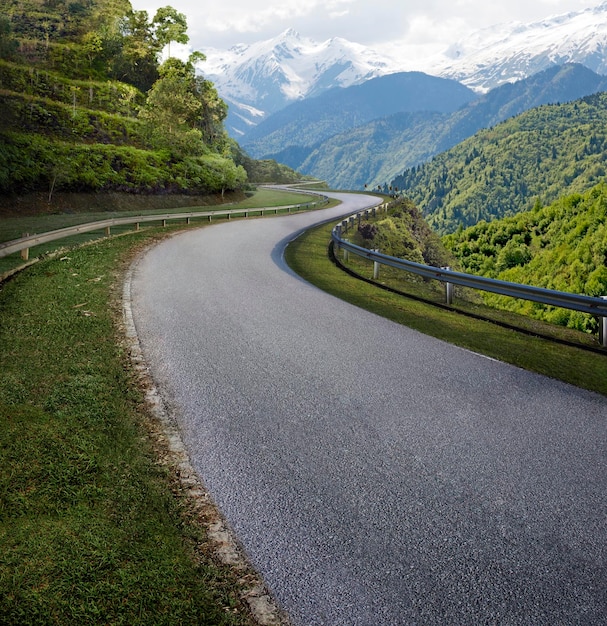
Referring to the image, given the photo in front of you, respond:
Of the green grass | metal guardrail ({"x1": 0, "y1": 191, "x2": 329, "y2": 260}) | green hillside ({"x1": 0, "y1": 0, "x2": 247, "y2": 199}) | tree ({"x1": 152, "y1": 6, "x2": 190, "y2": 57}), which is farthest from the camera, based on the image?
tree ({"x1": 152, "y1": 6, "x2": 190, "y2": 57})

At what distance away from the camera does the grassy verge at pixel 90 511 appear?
3.03 metres

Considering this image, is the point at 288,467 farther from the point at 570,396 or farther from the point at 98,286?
the point at 98,286

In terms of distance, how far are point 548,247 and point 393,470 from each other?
9201cm

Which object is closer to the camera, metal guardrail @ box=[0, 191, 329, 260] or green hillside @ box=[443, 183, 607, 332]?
metal guardrail @ box=[0, 191, 329, 260]

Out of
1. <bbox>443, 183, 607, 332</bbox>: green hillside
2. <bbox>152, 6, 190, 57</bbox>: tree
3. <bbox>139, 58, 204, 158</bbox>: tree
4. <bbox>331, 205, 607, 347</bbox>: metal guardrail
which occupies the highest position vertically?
<bbox>152, 6, 190, 57</bbox>: tree

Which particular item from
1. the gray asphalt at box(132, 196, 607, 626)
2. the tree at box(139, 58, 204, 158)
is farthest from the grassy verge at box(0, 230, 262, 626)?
the tree at box(139, 58, 204, 158)

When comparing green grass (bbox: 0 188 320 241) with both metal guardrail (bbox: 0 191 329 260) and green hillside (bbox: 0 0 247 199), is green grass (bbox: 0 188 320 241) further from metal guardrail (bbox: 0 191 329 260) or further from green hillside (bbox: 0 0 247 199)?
metal guardrail (bbox: 0 191 329 260)

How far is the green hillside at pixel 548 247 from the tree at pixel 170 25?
49979 mm

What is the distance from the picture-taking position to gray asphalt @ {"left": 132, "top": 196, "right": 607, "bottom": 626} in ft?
10.5

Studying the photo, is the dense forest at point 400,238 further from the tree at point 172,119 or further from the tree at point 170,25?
the tree at point 170,25

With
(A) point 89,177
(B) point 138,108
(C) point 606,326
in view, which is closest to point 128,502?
(C) point 606,326

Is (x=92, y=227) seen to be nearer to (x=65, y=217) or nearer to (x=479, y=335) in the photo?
(x=65, y=217)

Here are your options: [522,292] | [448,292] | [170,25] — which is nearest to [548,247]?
[170,25]

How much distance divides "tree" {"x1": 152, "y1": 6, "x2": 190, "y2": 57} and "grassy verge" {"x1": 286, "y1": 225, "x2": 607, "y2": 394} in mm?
63480
